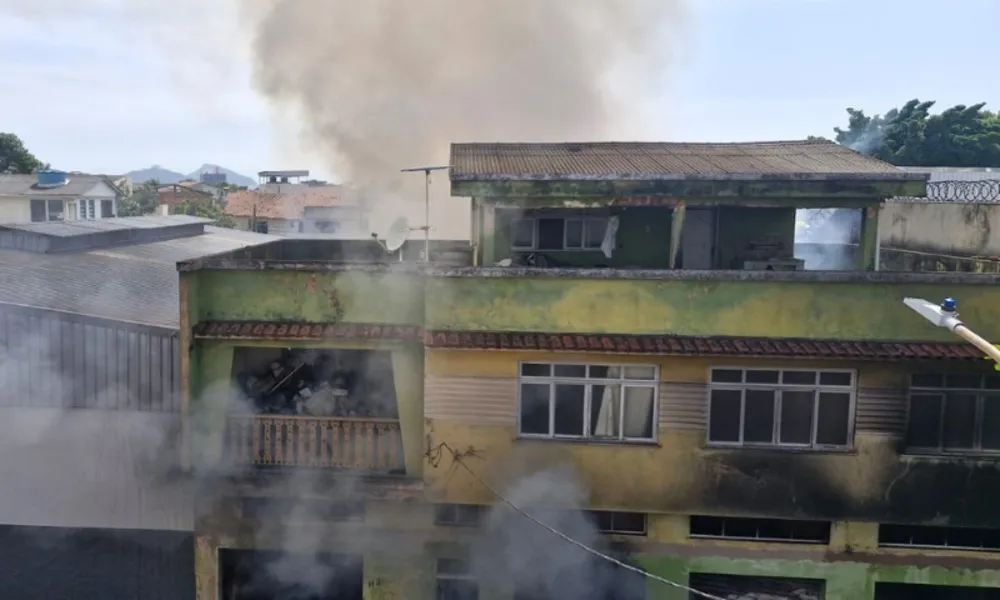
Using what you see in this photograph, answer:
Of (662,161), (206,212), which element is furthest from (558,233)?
(206,212)

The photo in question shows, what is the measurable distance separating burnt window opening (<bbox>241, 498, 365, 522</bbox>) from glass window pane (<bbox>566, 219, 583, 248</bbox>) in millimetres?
4827

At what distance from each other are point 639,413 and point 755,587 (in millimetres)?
3062

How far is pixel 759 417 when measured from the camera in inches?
373

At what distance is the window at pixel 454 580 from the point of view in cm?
1022

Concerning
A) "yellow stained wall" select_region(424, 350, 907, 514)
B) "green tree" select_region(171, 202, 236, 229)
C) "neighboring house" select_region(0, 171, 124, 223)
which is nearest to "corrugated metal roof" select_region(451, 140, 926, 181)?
"yellow stained wall" select_region(424, 350, 907, 514)

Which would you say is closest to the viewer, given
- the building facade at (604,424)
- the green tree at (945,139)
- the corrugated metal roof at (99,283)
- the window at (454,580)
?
the building facade at (604,424)

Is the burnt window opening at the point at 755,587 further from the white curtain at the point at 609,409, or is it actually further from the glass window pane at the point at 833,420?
the white curtain at the point at 609,409

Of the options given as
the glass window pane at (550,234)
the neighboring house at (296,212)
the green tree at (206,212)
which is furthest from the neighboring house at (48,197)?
the glass window pane at (550,234)

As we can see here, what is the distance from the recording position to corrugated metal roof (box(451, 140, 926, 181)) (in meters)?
10.2

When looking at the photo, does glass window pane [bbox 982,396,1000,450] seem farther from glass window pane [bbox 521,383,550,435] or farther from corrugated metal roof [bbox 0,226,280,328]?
corrugated metal roof [bbox 0,226,280,328]

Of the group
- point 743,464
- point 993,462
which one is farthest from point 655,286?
point 993,462

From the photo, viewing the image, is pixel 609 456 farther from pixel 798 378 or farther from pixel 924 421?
pixel 924 421

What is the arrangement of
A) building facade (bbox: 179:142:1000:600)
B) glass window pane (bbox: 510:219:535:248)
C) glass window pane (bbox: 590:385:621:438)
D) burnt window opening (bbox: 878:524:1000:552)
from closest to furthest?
building facade (bbox: 179:142:1000:600) < glass window pane (bbox: 590:385:621:438) < burnt window opening (bbox: 878:524:1000:552) < glass window pane (bbox: 510:219:535:248)

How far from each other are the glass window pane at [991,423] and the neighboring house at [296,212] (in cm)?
3185
